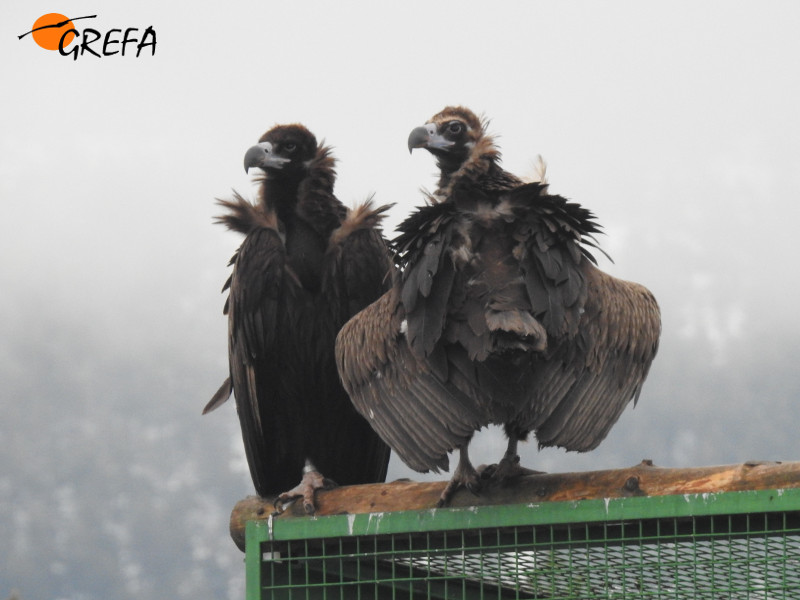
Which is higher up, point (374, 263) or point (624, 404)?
point (374, 263)

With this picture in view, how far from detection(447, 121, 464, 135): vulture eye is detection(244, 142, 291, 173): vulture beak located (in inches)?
48.0

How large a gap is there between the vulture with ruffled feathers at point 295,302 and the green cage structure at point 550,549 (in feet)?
5.56

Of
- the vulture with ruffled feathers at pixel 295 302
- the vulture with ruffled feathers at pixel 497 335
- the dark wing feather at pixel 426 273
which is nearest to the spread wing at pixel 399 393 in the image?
the vulture with ruffled feathers at pixel 497 335

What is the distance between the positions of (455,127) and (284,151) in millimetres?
1282

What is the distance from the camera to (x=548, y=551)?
4258 mm

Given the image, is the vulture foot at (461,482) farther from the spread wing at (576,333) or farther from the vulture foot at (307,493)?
the vulture foot at (307,493)

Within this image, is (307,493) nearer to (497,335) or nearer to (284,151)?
(497,335)

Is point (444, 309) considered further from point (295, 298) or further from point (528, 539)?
point (295, 298)

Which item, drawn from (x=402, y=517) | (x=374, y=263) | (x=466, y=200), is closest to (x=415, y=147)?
(x=466, y=200)

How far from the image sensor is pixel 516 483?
4.57 metres

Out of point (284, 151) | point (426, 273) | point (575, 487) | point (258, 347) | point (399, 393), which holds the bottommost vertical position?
point (575, 487)

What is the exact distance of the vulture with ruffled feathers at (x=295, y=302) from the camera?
6207 mm

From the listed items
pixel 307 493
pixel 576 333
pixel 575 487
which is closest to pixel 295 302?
pixel 307 493

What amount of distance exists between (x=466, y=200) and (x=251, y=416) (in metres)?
1.91
